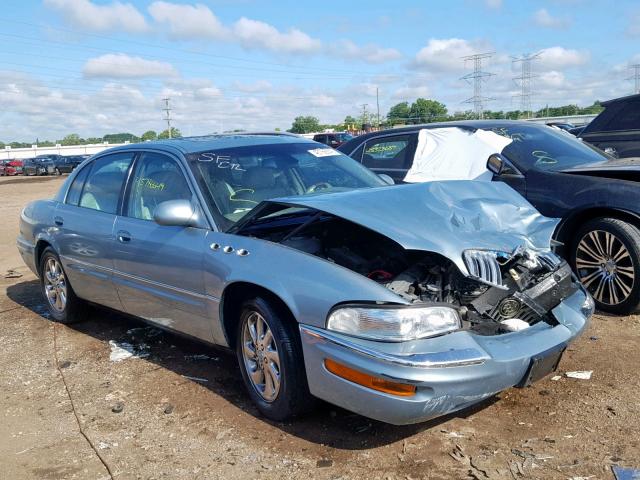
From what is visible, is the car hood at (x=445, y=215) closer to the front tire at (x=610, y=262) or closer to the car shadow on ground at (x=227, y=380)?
the car shadow on ground at (x=227, y=380)

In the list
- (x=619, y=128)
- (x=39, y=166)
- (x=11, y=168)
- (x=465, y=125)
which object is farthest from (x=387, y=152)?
(x=11, y=168)

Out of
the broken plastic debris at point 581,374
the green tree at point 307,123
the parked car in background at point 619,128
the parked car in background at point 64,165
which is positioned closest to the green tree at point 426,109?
the green tree at point 307,123

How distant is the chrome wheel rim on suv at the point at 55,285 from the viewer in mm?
5805

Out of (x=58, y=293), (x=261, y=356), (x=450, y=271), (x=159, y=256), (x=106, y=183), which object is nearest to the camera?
(x=450, y=271)

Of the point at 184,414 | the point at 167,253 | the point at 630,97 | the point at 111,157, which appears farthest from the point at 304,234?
the point at 630,97

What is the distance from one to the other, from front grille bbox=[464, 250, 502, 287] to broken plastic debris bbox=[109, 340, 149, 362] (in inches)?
112

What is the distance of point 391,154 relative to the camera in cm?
725

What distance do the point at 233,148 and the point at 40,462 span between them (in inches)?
96.0

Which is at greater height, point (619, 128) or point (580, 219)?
point (619, 128)

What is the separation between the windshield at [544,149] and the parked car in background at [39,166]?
1820 inches

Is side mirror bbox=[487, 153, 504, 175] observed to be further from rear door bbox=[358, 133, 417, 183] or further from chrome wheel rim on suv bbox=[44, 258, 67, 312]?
chrome wheel rim on suv bbox=[44, 258, 67, 312]

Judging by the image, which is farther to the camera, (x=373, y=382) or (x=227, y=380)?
(x=227, y=380)

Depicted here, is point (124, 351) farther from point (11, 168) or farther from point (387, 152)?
point (11, 168)

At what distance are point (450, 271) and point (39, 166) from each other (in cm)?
4957
